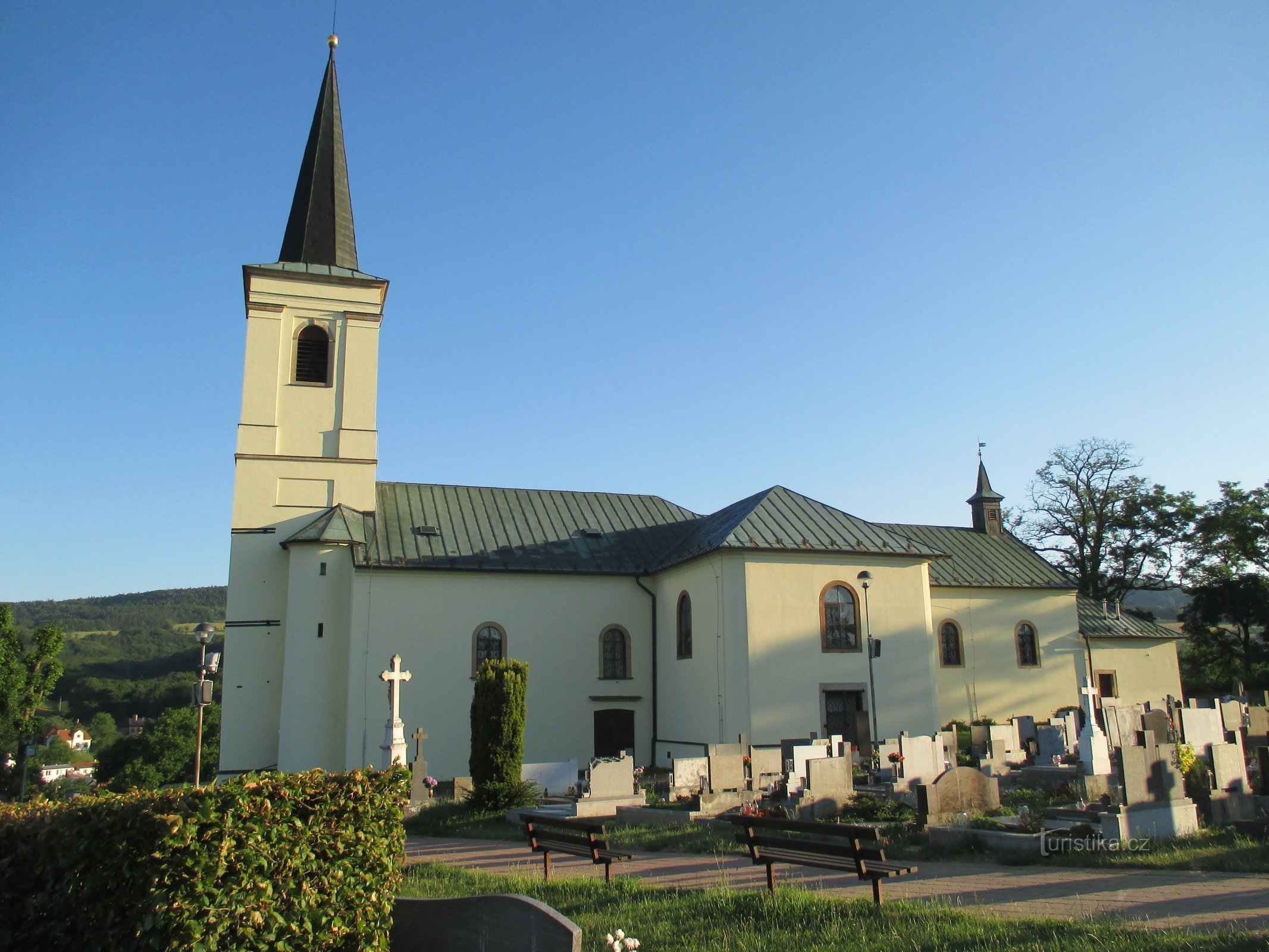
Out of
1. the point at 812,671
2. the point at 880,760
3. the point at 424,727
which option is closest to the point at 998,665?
the point at 812,671

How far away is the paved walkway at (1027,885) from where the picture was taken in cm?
755

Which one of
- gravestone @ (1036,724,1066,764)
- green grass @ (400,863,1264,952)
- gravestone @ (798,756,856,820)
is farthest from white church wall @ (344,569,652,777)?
green grass @ (400,863,1264,952)

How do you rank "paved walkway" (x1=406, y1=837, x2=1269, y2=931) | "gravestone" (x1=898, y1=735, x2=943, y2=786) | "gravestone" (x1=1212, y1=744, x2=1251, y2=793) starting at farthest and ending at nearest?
"gravestone" (x1=898, y1=735, x2=943, y2=786) < "gravestone" (x1=1212, y1=744, x2=1251, y2=793) < "paved walkway" (x1=406, y1=837, x2=1269, y2=931)

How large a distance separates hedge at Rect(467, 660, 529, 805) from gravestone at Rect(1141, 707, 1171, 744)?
11.7m

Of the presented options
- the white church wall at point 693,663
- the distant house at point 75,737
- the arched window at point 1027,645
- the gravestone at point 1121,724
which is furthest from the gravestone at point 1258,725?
the distant house at point 75,737

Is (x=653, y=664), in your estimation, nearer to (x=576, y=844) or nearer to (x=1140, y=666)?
(x=576, y=844)

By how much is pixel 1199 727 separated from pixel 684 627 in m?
13.3

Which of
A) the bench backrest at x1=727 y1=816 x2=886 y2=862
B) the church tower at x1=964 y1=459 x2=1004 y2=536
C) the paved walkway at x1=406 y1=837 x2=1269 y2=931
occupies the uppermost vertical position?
the church tower at x1=964 y1=459 x2=1004 y2=536

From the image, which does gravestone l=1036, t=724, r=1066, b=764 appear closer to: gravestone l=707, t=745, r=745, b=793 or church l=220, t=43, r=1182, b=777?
church l=220, t=43, r=1182, b=777

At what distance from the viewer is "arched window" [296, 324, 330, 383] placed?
1031 inches

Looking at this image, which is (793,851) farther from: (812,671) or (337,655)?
(337,655)

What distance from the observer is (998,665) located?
3083 centimetres

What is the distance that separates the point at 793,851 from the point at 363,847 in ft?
15.1

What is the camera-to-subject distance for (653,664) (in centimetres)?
2716
